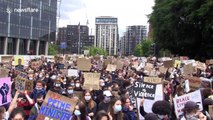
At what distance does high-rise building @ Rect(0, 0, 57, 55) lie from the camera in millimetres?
71262

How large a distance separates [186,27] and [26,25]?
34.7m

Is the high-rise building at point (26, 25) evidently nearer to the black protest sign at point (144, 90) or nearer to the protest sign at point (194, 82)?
the protest sign at point (194, 82)

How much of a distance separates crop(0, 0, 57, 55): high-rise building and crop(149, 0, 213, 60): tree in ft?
81.3

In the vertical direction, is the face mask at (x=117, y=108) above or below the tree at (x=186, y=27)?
below

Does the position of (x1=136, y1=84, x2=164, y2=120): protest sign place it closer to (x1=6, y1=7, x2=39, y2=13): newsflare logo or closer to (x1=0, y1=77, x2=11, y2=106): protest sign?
(x1=0, y1=77, x2=11, y2=106): protest sign

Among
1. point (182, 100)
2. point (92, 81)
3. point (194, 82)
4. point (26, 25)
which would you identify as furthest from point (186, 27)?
point (182, 100)

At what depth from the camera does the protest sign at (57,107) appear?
731cm

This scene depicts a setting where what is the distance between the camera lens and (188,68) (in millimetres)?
19516

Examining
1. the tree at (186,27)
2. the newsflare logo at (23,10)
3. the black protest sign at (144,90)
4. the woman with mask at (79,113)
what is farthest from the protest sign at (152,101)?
the newsflare logo at (23,10)

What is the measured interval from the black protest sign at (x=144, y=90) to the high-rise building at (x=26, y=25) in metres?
61.5

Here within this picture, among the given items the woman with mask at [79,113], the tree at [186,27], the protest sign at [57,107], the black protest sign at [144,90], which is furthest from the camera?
the tree at [186,27]

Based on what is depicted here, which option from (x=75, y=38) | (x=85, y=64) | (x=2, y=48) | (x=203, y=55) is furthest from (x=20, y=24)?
(x=75, y=38)

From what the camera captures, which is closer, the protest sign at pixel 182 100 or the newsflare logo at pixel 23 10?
the protest sign at pixel 182 100

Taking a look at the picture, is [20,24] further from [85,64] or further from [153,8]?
[85,64]
